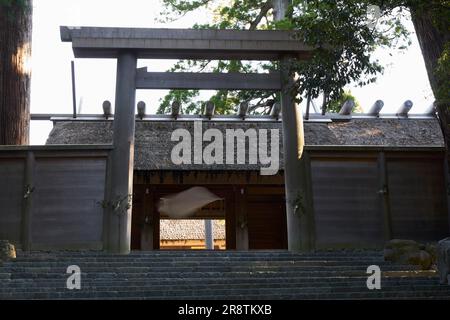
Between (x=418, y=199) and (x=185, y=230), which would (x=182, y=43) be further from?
(x=185, y=230)

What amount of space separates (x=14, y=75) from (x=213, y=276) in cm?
601

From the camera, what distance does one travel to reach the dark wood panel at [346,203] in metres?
8.79

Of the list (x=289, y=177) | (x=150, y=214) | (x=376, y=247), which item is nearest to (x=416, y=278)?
(x=376, y=247)

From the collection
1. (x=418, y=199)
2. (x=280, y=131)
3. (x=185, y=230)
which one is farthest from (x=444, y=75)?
(x=185, y=230)

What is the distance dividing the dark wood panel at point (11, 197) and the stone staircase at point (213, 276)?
589 millimetres

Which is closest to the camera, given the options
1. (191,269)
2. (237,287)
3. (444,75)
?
(237,287)

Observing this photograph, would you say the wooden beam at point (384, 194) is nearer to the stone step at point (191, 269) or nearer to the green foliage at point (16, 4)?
the stone step at point (191, 269)

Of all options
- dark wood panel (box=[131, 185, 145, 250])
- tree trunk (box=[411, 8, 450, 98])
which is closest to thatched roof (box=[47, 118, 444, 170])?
dark wood panel (box=[131, 185, 145, 250])

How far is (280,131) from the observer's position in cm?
1382

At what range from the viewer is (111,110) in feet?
46.9

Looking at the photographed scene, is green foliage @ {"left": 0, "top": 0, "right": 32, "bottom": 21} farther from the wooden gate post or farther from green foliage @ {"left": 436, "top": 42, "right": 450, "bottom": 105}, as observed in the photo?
green foliage @ {"left": 436, "top": 42, "right": 450, "bottom": 105}

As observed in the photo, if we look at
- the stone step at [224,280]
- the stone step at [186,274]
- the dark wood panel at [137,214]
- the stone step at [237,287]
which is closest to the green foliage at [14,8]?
the dark wood panel at [137,214]
